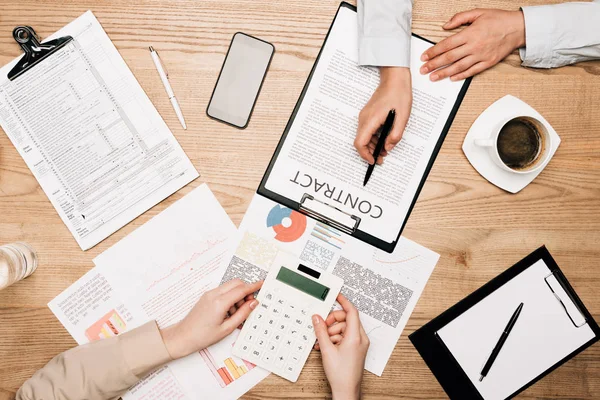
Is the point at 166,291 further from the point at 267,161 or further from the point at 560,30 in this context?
the point at 560,30

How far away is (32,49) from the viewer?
0.85 m

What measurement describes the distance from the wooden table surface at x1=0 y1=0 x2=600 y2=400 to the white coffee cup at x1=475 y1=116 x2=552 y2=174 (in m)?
0.05

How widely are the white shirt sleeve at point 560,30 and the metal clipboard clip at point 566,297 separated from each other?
1.27 feet

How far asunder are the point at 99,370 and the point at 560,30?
979 mm

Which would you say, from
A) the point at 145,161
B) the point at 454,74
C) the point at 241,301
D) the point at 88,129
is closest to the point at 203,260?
the point at 241,301

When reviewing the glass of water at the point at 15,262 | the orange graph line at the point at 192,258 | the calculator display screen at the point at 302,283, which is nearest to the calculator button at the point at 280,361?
the calculator display screen at the point at 302,283

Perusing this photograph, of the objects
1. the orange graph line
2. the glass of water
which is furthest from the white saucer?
the glass of water

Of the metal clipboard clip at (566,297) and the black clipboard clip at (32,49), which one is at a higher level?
the black clipboard clip at (32,49)

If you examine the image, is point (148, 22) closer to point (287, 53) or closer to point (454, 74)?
point (287, 53)

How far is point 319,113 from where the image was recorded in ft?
2.84

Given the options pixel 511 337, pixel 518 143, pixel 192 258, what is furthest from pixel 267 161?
pixel 511 337

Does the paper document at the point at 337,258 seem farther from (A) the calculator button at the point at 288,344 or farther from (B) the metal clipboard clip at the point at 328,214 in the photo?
(A) the calculator button at the point at 288,344

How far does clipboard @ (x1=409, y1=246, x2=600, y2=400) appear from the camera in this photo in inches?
34.4

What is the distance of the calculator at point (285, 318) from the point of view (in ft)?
2.82
